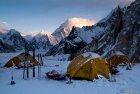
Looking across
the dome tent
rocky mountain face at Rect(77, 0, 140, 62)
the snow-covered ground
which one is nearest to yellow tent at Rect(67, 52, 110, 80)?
the snow-covered ground

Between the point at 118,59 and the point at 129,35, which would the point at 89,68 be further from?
the point at 129,35

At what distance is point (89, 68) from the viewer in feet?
94.5

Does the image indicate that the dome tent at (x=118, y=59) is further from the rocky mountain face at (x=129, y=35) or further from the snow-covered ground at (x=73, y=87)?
the snow-covered ground at (x=73, y=87)

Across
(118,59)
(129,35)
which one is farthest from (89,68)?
(129,35)

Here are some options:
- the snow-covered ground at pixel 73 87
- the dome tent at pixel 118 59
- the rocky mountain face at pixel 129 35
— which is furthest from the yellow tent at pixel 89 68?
the rocky mountain face at pixel 129 35

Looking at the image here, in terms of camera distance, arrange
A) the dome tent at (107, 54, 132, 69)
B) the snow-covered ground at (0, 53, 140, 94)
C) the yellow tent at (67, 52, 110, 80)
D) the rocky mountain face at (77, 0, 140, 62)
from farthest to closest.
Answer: the rocky mountain face at (77, 0, 140, 62)
the dome tent at (107, 54, 132, 69)
the yellow tent at (67, 52, 110, 80)
the snow-covered ground at (0, 53, 140, 94)

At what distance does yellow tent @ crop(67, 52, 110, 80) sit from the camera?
94.7 feet

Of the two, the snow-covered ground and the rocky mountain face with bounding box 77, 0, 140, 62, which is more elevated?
the rocky mountain face with bounding box 77, 0, 140, 62

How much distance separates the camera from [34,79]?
97.8ft

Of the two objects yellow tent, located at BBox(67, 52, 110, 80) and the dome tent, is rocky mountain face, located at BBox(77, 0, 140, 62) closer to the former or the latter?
the dome tent

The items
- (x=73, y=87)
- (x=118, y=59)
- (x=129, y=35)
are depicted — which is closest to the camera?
(x=73, y=87)

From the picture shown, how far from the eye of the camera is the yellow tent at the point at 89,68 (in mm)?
28859

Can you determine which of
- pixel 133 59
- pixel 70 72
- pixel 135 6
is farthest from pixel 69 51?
pixel 70 72

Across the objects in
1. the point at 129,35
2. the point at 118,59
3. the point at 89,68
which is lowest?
the point at 89,68
